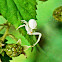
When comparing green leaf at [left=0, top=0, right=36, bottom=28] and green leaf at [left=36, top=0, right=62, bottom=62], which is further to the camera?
green leaf at [left=36, top=0, right=62, bottom=62]

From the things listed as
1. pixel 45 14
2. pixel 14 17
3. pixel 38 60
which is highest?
pixel 14 17

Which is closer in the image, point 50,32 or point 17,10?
point 17,10

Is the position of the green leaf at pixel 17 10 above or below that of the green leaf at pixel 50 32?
above

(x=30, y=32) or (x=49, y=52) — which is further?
(x=49, y=52)

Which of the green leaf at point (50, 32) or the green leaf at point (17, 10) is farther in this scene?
the green leaf at point (50, 32)

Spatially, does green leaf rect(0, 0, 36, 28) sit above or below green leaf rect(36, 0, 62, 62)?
above

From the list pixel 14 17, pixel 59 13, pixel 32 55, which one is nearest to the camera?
pixel 14 17

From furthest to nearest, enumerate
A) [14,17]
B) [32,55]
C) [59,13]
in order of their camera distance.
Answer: [32,55] < [59,13] < [14,17]

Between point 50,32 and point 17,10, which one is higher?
point 17,10

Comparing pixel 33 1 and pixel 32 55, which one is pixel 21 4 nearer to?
pixel 33 1

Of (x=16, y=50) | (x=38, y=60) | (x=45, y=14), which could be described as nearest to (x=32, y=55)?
(x=38, y=60)

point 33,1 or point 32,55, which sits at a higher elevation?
point 33,1
